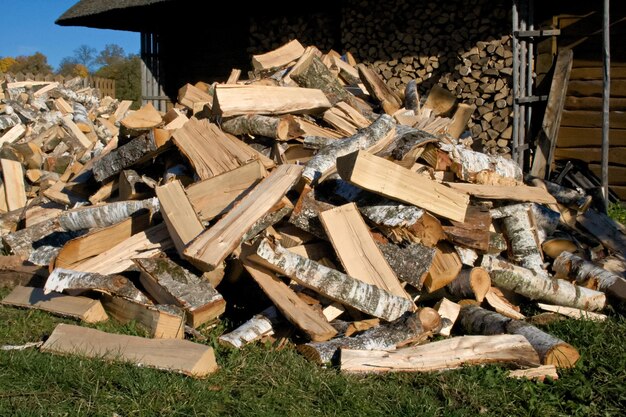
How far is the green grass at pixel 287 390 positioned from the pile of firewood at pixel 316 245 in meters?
0.10

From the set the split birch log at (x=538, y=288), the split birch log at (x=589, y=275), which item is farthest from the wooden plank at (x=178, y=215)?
the split birch log at (x=589, y=275)

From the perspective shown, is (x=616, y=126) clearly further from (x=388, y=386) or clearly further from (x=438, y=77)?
(x=388, y=386)

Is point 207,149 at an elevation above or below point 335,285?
above

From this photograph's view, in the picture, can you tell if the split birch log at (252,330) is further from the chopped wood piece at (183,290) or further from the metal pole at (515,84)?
the metal pole at (515,84)

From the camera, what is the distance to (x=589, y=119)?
7.64 m

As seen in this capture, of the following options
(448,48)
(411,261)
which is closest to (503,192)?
(411,261)

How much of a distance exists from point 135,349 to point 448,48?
6.09 metres

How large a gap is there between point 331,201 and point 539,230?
1638mm

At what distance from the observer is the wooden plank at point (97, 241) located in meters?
4.24

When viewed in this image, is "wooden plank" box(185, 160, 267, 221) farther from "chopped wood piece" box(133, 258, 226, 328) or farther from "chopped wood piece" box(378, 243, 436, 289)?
"chopped wood piece" box(378, 243, 436, 289)

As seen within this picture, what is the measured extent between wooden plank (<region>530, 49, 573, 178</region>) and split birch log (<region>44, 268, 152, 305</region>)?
5006 millimetres

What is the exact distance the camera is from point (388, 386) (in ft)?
10.3

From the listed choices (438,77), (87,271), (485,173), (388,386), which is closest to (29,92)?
(438,77)

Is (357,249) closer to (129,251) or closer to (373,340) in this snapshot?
(373,340)
